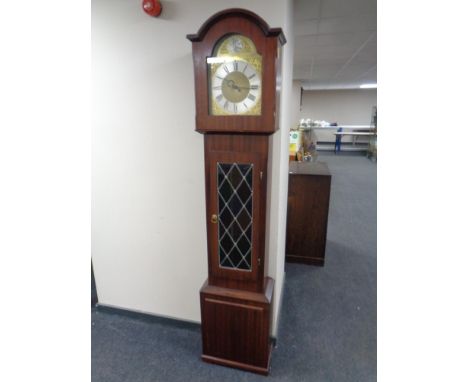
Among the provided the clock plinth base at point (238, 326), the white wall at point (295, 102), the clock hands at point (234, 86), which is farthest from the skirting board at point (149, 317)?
the white wall at point (295, 102)

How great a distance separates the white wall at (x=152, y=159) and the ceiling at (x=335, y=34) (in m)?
0.92

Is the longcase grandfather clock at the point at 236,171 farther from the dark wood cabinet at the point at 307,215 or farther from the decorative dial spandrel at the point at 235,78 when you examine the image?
the dark wood cabinet at the point at 307,215

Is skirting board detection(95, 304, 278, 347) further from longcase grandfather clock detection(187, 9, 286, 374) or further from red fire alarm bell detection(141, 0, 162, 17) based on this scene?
red fire alarm bell detection(141, 0, 162, 17)

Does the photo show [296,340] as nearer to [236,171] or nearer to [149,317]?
[149,317]

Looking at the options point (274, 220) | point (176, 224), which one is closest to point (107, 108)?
point (176, 224)

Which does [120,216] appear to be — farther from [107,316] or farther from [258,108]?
[258,108]

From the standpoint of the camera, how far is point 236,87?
4.07ft

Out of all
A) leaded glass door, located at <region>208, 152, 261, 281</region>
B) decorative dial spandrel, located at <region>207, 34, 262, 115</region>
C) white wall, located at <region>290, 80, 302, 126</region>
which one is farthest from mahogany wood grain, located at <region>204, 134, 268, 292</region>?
white wall, located at <region>290, 80, 302, 126</region>

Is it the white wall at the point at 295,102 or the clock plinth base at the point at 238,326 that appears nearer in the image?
the clock plinth base at the point at 238,326

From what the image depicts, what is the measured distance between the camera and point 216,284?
1.54m

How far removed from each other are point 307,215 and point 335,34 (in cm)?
207

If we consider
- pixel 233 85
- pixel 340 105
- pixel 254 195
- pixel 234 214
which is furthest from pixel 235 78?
pixel 340 105

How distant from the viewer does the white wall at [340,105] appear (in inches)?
394

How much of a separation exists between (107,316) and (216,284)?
42.5 inches
